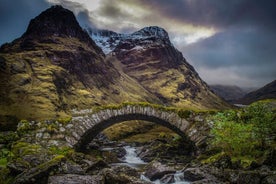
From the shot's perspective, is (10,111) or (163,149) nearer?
(163,149)

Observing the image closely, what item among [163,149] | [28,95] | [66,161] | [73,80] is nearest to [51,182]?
[66,161]

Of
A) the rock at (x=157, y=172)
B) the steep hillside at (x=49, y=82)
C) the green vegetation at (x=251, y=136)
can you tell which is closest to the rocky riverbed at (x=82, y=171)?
the rock at (x=157, y=172)

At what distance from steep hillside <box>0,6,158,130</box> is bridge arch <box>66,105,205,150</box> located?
250 feet

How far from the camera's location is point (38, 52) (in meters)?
170

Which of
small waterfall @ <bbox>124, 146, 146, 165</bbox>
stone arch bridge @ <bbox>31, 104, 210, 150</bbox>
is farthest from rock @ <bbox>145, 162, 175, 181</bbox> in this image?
small waterfall @ <bbox>124, 146, 146, 165</bbox>

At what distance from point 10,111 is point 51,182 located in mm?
97563

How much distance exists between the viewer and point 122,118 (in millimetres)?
18781

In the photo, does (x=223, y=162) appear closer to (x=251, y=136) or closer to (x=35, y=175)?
(x=251, y=136)

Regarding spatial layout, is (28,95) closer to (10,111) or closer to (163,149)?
(10,111)

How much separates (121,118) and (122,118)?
9cm

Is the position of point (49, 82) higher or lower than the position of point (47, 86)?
higher

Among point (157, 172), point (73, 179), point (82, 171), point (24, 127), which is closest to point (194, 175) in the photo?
point (157, 172)

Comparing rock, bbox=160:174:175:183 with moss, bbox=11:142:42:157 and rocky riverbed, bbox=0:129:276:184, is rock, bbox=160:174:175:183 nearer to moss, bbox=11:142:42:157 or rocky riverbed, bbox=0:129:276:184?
rocky riverbed, bbox=0:129:276:184

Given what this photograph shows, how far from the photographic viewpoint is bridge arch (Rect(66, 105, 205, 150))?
16719 millimetres
